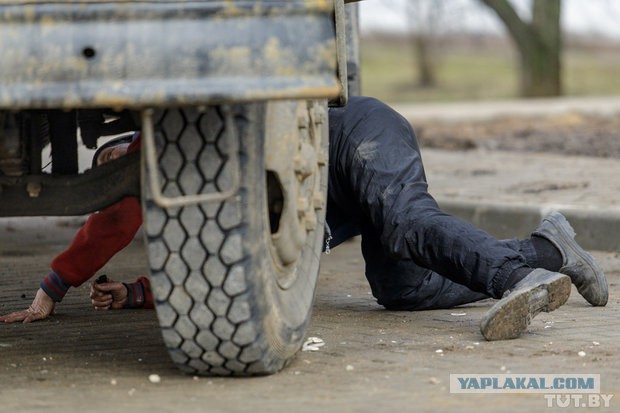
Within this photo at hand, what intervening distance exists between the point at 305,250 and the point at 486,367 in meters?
0.64

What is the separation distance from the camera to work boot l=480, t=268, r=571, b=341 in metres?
4.02

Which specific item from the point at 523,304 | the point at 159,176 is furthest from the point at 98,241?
the point at 523,304

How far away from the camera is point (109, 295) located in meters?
4.88

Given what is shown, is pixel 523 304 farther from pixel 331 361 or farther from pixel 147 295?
pixel 147 295

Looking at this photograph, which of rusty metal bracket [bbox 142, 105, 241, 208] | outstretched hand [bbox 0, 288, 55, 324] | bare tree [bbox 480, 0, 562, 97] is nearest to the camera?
rusty metal bracket [bbox 142, 105, 241, 208]

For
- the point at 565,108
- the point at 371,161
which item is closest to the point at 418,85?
the point at 565,108

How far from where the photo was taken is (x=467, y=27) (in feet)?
88.2

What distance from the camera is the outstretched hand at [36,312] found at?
4668 mm

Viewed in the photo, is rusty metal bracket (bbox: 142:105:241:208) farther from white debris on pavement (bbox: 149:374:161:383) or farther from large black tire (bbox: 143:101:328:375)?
white debris on pavement (bbox: 149:374:161:383)

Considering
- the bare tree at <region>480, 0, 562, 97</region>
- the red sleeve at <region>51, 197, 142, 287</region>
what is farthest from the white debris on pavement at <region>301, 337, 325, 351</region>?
the bare tree at <region>480, 0, 562, 97</region>

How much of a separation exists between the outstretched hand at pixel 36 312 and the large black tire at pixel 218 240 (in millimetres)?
1313

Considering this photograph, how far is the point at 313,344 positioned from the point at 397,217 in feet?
1.70

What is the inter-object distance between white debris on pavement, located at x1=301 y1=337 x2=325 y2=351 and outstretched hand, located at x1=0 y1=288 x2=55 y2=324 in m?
1.06

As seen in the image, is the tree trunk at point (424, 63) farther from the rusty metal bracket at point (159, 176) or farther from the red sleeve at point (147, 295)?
the rusty metal bracket at point (159, 176)
